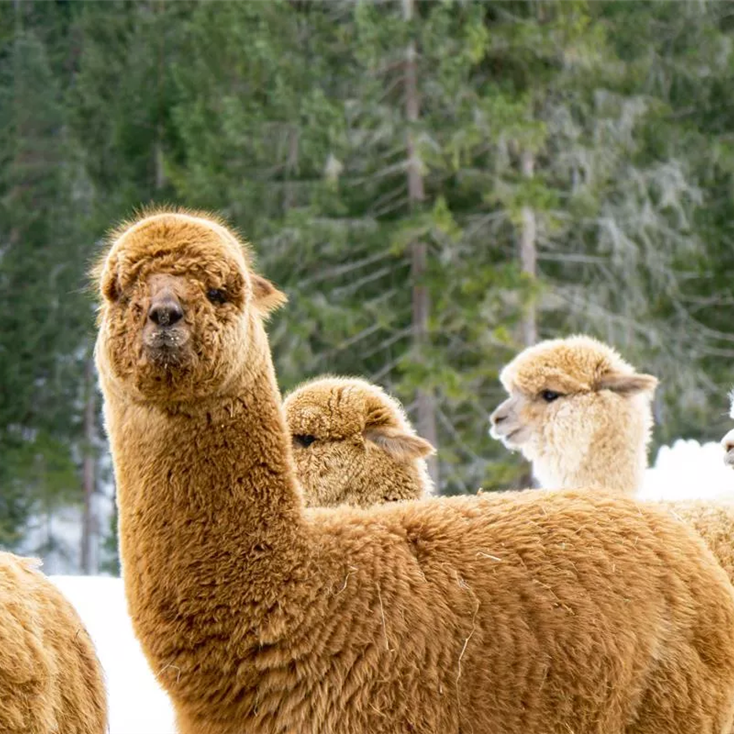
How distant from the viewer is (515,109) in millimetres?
19750

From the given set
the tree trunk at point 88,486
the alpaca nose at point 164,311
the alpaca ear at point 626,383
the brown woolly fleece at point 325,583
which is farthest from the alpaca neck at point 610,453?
the tree trunk at point 88,486

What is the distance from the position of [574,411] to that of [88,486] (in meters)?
24.0

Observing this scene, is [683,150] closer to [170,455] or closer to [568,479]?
[568,479]

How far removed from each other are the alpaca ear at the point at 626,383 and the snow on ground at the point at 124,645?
62 centimetres

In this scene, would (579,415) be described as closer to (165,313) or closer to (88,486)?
(165,313)

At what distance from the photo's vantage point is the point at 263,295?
3.65 metres

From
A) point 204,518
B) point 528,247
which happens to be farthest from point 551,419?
point 528,247

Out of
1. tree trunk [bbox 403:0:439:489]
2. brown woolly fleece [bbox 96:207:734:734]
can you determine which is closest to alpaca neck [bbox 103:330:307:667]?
brown woolly fleece [bbox 96:207:734:734]

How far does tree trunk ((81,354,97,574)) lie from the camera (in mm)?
29812

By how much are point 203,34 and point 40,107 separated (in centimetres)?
1037

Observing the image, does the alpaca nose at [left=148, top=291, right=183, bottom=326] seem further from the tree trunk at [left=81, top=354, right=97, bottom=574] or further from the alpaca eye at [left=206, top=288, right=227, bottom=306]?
the tree trunk at [left=81, top=354, right=97, bottom=574]

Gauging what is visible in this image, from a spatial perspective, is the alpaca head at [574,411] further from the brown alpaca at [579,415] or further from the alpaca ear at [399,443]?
the alpaca ear at [399,443]

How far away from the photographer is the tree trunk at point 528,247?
19766mm

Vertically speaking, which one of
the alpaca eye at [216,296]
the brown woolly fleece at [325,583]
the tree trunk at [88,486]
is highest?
the alpaca eye at [216,296]
